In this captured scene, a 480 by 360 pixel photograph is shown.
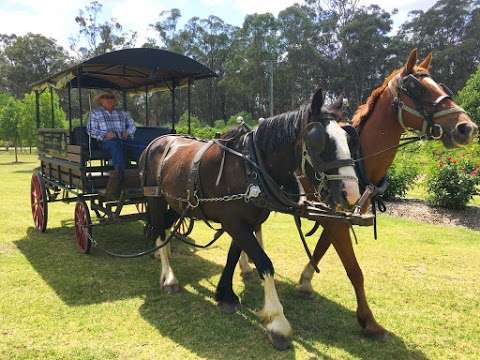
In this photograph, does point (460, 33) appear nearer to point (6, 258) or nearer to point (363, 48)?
point (363, 48)

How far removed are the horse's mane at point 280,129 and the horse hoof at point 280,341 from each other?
1592 mm

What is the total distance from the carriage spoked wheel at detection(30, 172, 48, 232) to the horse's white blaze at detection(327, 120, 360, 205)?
5.89 m

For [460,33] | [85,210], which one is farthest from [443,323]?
[460,33]

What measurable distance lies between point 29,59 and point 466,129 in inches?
2609

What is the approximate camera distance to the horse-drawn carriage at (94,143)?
5.95 m

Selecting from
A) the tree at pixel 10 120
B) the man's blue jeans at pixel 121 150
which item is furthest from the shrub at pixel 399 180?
the tree at pixel 10 120

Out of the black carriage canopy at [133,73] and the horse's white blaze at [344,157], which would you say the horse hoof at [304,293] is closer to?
the horse's white blaze at [344,157]

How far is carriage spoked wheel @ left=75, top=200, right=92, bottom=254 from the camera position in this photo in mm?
6109

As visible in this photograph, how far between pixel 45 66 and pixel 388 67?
46491 millimetres

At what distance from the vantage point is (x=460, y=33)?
48188 mm

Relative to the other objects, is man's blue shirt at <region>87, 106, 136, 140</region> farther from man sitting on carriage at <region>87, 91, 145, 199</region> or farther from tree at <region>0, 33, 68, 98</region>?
tree at <region>0, 33, 68, 98</region>

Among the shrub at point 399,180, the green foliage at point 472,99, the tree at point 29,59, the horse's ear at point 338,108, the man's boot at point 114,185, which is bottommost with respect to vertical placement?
the shrub at point 399,180

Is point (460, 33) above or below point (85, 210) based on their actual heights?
above

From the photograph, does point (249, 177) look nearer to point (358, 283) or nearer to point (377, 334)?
point (358, 283)
